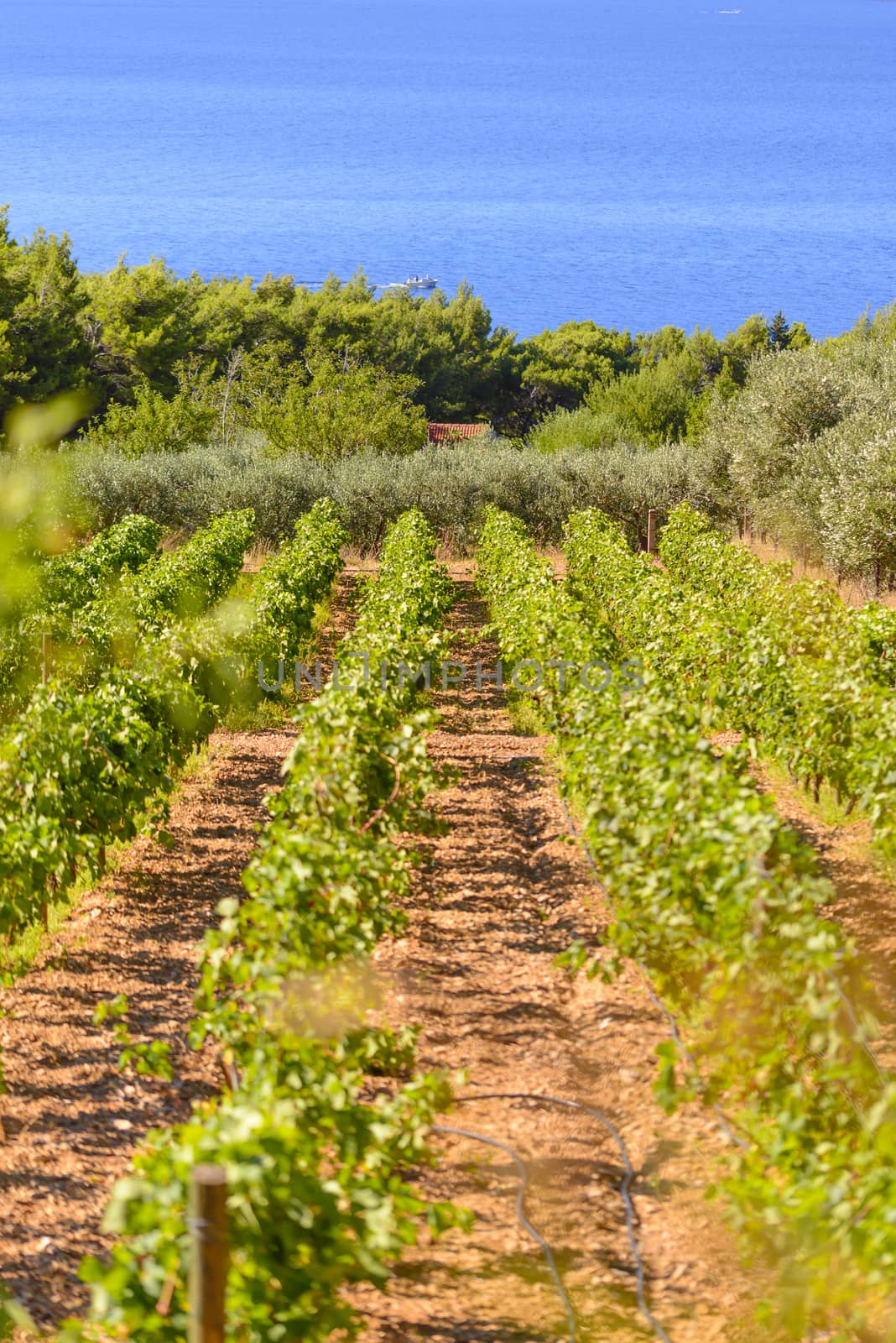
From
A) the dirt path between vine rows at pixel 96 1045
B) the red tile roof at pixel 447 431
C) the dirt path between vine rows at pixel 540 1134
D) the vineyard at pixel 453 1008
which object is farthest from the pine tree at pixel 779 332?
the dirt path between vine rows at pixel 540 1134

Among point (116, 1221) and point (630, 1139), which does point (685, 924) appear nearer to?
point (630, 1139)

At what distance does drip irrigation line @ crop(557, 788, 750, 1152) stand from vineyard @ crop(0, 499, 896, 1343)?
1.6 inches

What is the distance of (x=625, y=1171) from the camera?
4.98m

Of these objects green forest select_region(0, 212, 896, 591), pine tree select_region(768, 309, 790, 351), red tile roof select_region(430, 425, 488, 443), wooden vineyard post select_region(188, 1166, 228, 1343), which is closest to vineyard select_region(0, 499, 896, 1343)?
wooden vineyard post select_region(188, 1166, 228, 1343)

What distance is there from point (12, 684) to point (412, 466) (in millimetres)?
15336

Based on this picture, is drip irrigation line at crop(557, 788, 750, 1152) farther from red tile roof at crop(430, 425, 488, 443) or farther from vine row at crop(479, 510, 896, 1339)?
red tile roof at crop(430, 425, 488, 443)

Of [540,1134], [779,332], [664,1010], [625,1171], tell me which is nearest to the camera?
[625,1171]

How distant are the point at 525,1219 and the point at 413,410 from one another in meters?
33.6

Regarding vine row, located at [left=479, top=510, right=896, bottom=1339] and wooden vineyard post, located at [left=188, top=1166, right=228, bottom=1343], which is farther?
vine row, located at [left=479, top=510, right=896, bottom=1339]

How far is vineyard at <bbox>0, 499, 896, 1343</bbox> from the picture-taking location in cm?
325

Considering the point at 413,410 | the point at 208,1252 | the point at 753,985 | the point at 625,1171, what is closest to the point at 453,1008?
the point at 625,1171

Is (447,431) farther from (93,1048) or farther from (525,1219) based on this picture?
(525,1219)

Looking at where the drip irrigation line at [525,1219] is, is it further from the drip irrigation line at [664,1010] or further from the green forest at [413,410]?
the green forest at [413,410]

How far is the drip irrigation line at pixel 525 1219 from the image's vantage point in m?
4.09
